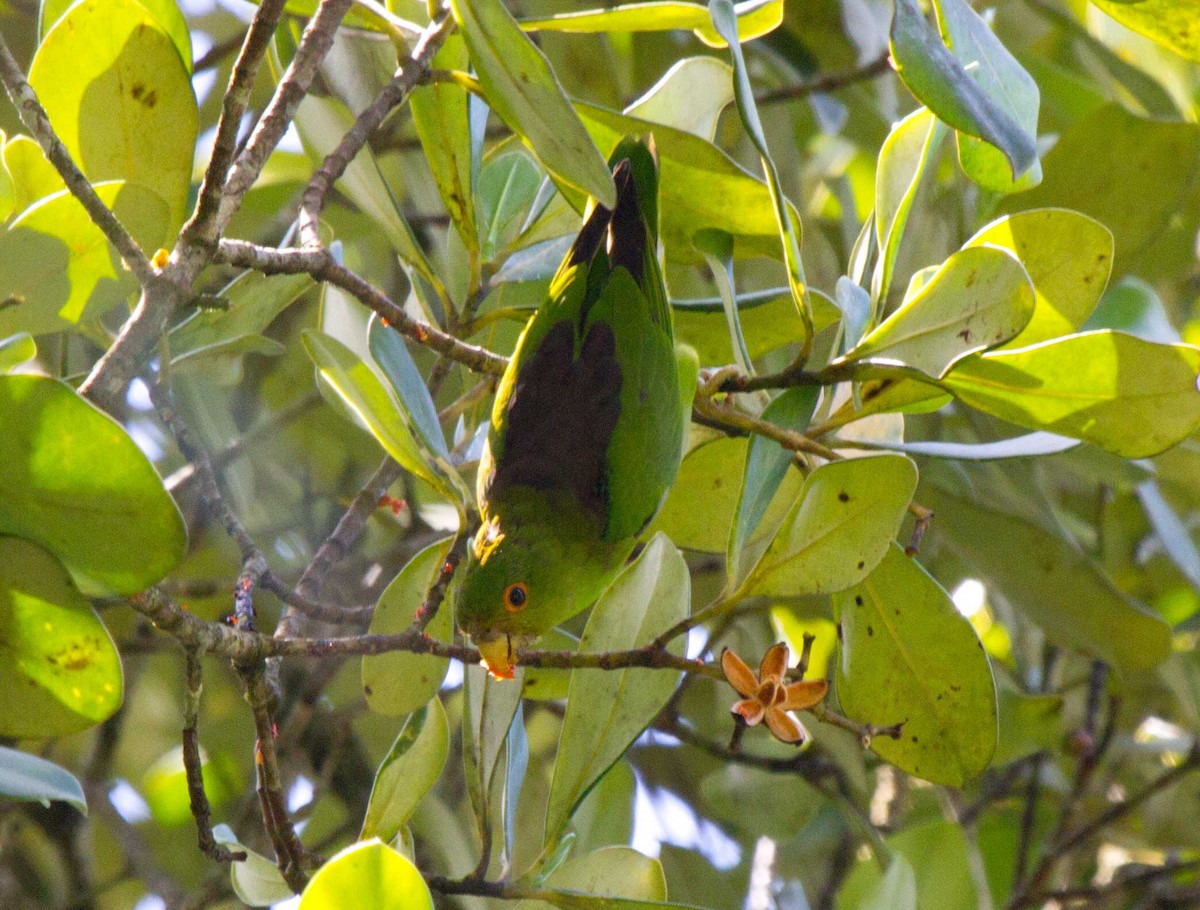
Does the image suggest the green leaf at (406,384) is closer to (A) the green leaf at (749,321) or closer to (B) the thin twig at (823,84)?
(A) the green leaf at (749,321)

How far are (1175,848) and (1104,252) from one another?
2354 millimetres

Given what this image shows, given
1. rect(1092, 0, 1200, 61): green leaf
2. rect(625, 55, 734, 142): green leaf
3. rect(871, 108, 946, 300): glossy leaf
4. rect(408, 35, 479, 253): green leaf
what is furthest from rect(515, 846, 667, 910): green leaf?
rect(1092, 0, 1200, 61): green leaf

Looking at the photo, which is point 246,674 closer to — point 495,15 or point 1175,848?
point 495,15

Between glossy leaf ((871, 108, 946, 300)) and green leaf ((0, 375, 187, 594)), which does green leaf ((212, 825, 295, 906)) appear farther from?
glossy leaf ((871, 108, 946, 300))

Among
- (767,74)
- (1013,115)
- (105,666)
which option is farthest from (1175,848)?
(105,666)

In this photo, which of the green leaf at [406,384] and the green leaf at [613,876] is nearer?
the green leaf at [406,384]

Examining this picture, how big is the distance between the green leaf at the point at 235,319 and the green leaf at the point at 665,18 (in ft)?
1.72

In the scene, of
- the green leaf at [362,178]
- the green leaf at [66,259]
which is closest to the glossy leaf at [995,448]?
the green leaf at [362,178]

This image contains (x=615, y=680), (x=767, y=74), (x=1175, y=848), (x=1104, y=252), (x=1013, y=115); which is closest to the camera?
(x=1013, y=115)

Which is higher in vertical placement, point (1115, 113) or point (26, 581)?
point (26, 581)

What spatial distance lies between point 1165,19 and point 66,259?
1.41 m

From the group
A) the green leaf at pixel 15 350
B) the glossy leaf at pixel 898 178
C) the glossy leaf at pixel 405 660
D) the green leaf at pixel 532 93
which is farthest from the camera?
the glossy leaf at pixel 405 660

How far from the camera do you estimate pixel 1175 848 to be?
3.16 m

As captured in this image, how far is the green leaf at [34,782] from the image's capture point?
1.23 metres
